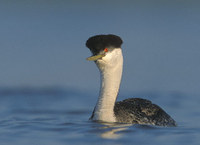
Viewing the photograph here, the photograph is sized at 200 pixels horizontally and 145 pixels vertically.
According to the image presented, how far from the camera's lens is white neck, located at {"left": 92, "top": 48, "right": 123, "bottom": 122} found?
38.5ft

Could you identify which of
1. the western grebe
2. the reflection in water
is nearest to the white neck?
the western grebe

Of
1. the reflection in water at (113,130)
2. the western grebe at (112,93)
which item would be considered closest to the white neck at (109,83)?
the western grebe at (112,93)

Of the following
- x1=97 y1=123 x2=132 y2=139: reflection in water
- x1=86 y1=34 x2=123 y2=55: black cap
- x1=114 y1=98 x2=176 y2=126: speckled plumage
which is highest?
x1=86 y1=34 x2=123 y2=55: black cap

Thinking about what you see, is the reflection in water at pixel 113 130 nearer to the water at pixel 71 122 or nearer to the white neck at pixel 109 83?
the water at pixel 71 122

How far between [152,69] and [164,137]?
9.38 meters

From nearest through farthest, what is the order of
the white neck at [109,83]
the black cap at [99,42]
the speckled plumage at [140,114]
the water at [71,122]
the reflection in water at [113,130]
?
1. the water at [71,122]
2. the reflection in water at [113,130]
3. the black cap at [99,42]
4. the white neck at [109,83]
5. the speckled plumage at [140,114]

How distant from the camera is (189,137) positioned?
1120 cm

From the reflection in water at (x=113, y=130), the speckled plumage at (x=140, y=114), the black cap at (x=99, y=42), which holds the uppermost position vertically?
the black cap at (x=99, y=42)

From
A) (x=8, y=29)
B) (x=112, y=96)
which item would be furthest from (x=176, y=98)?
(x=8, y=29)

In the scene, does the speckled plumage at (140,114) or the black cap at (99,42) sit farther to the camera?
the speckled plumage at (140,114)

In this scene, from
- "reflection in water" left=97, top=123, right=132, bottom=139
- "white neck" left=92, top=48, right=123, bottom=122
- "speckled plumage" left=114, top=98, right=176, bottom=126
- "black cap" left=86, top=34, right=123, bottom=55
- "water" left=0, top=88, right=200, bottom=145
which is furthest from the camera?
"speckled plumage" left=114, top=98, right=176, bottom=126

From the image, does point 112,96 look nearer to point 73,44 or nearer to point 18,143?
point 18,143

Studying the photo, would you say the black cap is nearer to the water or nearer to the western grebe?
the western grebe

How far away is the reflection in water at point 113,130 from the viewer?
11.0 m
